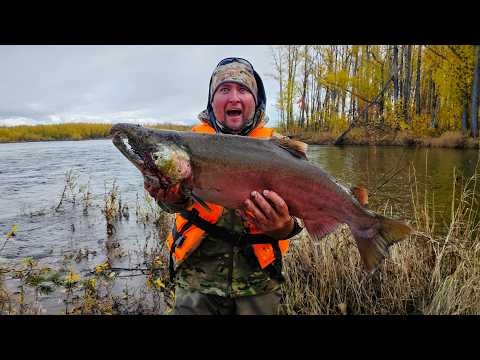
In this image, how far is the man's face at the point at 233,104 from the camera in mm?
3082

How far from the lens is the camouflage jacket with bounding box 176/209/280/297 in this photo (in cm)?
275

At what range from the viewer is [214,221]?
2846 millimetres

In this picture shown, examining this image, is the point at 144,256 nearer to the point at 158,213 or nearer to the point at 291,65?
the point at 158,213

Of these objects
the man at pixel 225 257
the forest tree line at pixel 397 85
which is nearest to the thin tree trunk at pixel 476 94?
the forest tree line at pixel 397 85

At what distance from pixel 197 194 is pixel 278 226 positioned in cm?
65

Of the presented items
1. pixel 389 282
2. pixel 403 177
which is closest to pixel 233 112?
pixel 389 282

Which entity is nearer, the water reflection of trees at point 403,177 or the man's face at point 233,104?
the man's face at point 233,104

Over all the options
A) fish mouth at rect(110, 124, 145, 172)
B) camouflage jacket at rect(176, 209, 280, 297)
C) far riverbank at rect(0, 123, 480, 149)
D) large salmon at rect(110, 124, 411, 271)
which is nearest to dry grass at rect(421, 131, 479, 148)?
far riverbank at rect(0, 123, 480, 149)

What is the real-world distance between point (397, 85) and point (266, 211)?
32.3 m

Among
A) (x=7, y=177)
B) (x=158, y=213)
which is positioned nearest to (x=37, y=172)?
(x=7, y=177)

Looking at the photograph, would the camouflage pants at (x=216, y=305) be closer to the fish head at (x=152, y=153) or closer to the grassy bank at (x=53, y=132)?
the fish head at (x=152, y=153)

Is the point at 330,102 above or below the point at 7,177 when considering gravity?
above

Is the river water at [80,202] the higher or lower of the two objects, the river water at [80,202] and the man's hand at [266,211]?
the lower

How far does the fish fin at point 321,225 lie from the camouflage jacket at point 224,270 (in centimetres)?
52
